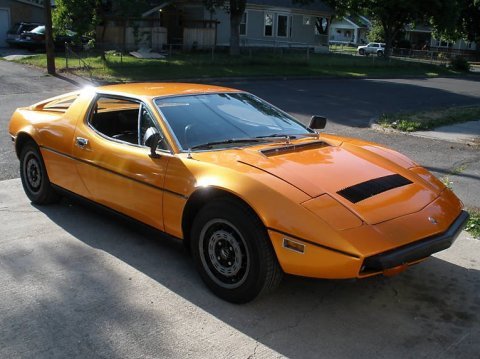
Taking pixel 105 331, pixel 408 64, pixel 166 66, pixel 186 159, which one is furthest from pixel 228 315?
pixel 408 64

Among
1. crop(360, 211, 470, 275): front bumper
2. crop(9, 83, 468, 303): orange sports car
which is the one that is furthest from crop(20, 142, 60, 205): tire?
crop(360, 211, 470, 275): front bumper

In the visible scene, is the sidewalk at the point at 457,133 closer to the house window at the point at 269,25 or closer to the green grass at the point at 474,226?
the green grass at the point at 474,226

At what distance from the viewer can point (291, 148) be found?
4.11m

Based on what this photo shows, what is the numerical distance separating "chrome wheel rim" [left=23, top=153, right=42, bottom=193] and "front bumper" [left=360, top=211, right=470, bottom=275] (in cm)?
377

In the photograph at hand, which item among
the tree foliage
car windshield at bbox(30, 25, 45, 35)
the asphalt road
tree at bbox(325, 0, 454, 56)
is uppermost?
tree at bbox(325, 0, 454, 56)

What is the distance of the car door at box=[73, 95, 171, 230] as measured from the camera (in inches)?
163

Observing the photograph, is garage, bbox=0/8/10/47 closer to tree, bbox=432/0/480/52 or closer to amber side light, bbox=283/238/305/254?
tree, bbox=432/0/480/52

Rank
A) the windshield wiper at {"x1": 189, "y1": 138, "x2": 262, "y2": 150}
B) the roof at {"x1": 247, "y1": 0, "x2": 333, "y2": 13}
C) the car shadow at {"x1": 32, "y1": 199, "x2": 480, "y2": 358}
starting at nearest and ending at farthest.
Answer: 1. the car shadow at {"x1": 32, "y1": 199, "x2": 480, "y2": 358}
2. the windshield wiper at {"x1": 189, "y1": 138, "x2": 262, "y2": 150}
3. the roof at {"x1": 247, "y1": 0, "x2": 333, "y2": 13}

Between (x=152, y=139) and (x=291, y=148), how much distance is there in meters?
1.07

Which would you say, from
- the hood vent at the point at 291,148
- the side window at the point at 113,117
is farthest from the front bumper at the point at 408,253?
the side window at the point at 113,117

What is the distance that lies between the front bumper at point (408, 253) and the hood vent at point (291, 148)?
1165mm

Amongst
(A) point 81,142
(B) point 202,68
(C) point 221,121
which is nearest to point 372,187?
(C) point 221,121

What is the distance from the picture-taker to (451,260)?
453 cm

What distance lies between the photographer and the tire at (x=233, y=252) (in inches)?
134
